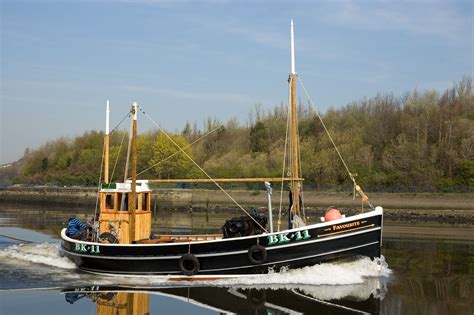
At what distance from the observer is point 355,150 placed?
7425 centimetres

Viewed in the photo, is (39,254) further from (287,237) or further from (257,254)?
(287,237)

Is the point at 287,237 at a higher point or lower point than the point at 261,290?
higher

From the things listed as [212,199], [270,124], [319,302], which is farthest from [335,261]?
[270,124]

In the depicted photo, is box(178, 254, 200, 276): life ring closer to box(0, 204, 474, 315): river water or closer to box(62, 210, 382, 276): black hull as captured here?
box(62, 210, 382, 276): black hull

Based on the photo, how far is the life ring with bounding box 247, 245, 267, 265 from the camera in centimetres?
A: 1944

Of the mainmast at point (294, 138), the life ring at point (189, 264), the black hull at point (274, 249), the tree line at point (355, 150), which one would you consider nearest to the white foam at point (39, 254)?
the black hull at point (274, 249)

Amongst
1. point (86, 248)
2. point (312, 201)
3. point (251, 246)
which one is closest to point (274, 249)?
point (251, 246)

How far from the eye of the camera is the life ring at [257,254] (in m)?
19.4

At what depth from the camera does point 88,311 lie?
1570 cm

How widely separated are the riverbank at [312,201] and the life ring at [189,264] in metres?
35.4

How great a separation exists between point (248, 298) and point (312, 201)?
4603cm

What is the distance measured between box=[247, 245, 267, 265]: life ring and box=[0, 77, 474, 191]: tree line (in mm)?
32289

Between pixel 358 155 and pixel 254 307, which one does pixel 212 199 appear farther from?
pixel 254 307

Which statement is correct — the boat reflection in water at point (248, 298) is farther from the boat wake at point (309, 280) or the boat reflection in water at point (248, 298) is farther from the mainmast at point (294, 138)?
the mainmast at point (294, 138)
